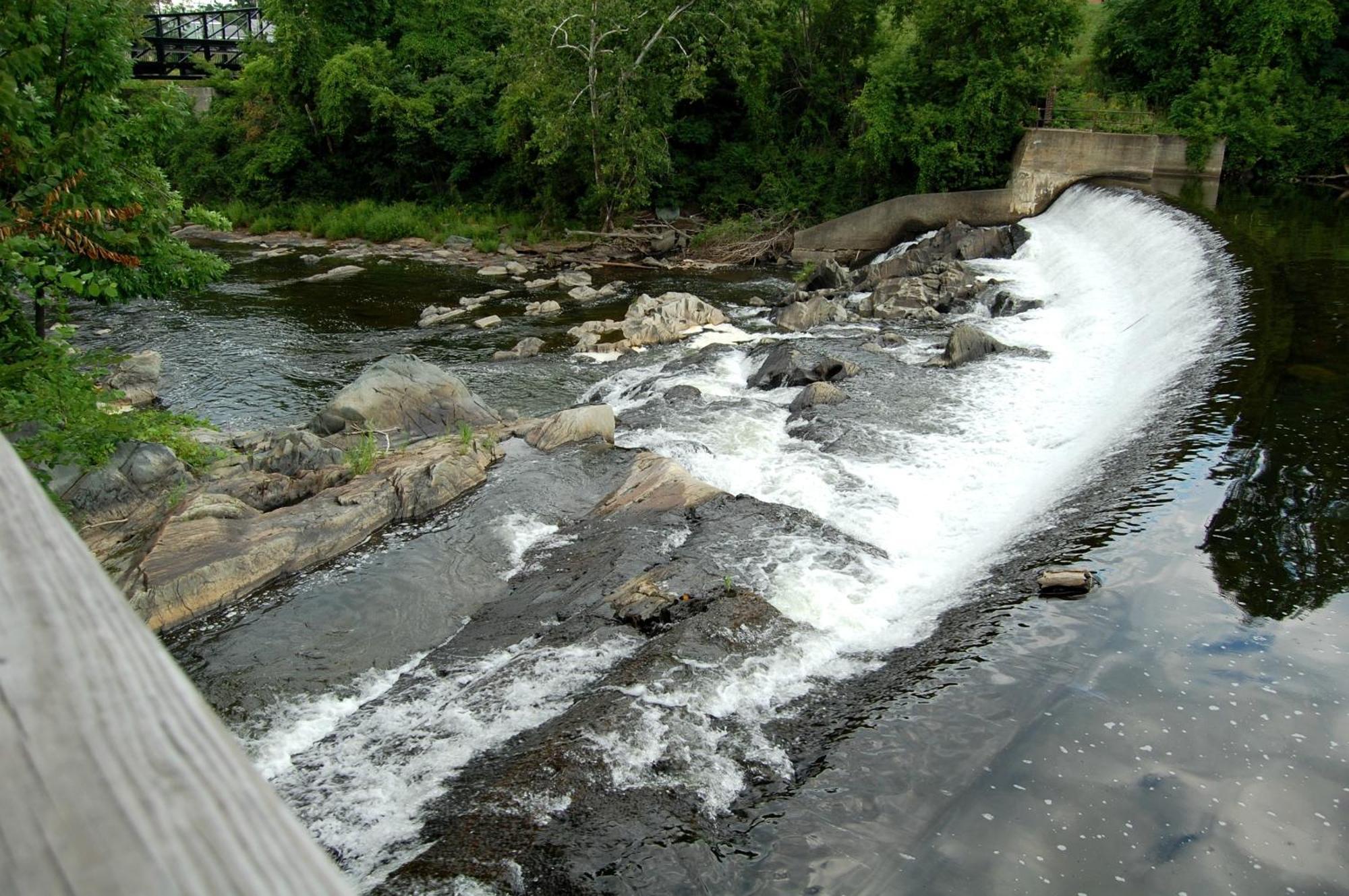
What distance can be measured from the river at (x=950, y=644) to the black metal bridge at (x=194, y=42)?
99.5 ft

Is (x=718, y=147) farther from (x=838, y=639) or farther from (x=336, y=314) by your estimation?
(x=838, y=639)

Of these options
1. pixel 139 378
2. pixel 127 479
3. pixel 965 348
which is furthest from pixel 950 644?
pixel 139 378

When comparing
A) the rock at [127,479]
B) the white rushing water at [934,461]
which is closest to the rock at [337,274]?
the white rushing water at [934,461]

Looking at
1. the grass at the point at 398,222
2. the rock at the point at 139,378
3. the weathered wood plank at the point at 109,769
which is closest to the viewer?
the weathered wood plank at the point at 109,769

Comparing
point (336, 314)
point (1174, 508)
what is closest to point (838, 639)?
point (1174, 508)

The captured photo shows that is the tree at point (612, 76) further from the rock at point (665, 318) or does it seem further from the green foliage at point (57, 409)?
the green foliage at point (57, 409)

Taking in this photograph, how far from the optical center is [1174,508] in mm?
8102

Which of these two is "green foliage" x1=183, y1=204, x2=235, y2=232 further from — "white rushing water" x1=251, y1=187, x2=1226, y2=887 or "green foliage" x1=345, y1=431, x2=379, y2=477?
"white rushing water" x1=251, y1=187, x2=1226, y2=887

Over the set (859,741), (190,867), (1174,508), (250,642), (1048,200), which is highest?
(1048,200)

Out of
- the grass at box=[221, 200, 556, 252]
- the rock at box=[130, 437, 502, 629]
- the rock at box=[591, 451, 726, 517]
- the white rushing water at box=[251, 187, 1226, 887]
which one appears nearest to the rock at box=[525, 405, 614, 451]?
the white rushing water at box=[251, 187, 1226, 887]

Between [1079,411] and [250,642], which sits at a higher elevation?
[1079,411]

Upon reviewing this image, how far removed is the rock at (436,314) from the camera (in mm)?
19719

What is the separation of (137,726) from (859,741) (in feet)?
18.1

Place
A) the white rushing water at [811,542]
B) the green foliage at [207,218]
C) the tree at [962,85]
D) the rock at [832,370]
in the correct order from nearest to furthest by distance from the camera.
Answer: the white rushing water at [811,542] → the green foliage at [207,218] → the rock at [832,370] → the tree at [962,85]
